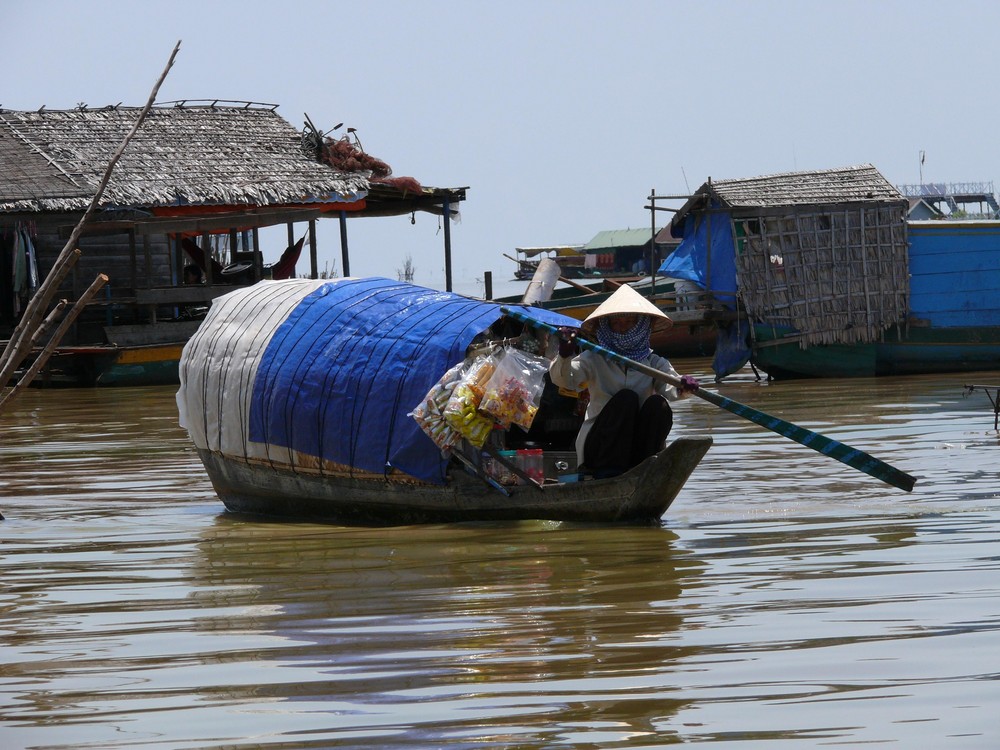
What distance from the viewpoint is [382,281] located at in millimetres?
8688

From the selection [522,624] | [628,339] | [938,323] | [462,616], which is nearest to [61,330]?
[628,339]

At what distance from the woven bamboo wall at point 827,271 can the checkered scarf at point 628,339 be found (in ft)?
34.4

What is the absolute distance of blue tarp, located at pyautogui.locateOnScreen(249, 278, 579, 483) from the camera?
741cm

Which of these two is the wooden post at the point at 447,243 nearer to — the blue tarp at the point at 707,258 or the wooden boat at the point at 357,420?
the blue tarp at the point at 707,258

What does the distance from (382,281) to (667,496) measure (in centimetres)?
258

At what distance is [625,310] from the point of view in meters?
6.99

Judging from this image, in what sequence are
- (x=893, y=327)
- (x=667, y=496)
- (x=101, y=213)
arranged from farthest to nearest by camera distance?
(x=101, y=213)
(x=893, y=327)
(x=667, y=496)

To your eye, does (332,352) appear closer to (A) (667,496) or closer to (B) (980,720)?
(A) (667,496)

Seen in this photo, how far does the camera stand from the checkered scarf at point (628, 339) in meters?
7.09

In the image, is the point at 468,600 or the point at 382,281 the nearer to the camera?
the point at 468,600

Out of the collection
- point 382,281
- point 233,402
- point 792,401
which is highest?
point 382,281

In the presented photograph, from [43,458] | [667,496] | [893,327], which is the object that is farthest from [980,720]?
[893,327]

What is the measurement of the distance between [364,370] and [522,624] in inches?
115

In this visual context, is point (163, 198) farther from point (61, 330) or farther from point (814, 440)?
point (814, 440)
